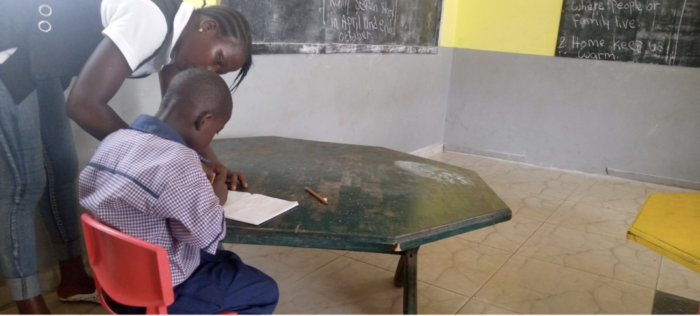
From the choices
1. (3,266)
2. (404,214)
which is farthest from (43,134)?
(404,214)

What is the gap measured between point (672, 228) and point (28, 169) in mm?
1826

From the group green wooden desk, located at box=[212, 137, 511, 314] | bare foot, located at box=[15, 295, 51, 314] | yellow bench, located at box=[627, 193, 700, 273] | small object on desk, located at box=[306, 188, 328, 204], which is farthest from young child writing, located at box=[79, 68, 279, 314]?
yellow bench, located at box=[627, 193, 700, 273]

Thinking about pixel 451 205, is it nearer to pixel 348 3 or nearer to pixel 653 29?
pixel 348 3

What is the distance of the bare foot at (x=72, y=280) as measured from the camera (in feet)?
5.78

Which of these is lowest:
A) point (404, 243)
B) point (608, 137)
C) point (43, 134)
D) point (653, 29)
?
point (608, 137)

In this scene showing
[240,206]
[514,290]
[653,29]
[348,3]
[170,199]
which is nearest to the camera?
[170,199]

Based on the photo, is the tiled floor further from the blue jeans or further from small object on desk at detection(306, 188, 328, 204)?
small object on desk at detection(306, 188, 328, 204)

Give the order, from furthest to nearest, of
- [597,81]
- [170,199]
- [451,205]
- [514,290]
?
[597,81] → [514,290] → [451,205] → [170,199]

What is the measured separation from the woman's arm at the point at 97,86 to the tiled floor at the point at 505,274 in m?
0.93

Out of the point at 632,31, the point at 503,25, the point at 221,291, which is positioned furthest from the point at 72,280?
the point at 632,31

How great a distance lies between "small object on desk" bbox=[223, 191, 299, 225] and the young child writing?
0.05m

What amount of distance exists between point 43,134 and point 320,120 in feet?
5.74

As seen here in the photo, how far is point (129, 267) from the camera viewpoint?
96 cm

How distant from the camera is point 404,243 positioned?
1140mm
